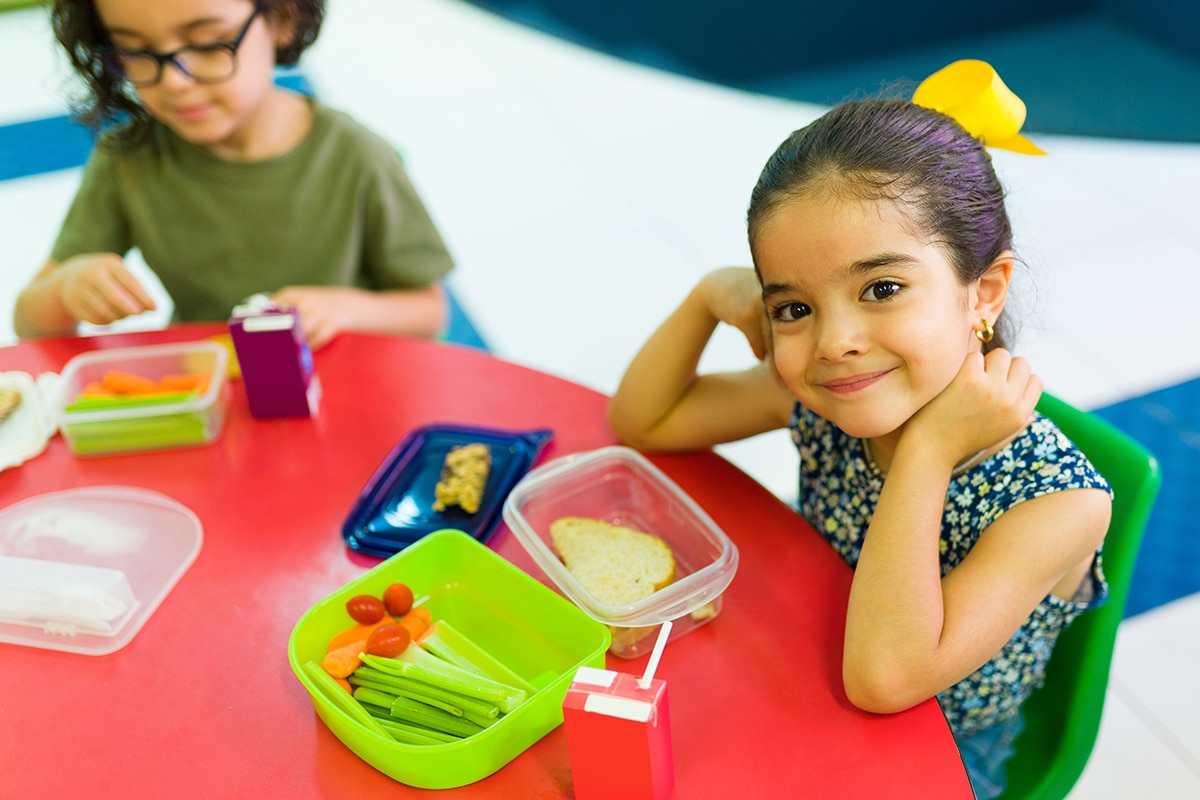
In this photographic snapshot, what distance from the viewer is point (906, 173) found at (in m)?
0.94

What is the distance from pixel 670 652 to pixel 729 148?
2746mm

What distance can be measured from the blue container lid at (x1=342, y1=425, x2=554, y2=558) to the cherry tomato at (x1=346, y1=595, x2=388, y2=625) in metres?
0.12

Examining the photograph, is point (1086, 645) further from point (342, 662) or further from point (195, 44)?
point (195, 44)

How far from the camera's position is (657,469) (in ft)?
3.59

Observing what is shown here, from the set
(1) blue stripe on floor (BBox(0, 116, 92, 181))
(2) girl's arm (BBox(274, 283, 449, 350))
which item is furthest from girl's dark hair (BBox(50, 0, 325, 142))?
(1) blue stripe on floor (BBox(0, 116, 92, 181))

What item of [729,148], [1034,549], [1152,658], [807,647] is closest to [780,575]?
[807,647]

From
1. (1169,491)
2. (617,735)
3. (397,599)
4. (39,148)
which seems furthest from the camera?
(39,148)

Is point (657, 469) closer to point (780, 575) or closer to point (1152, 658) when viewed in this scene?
point (780, 575)

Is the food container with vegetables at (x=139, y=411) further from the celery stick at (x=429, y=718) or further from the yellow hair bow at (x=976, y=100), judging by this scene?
the yellow hair bow at (x=976, y=100)

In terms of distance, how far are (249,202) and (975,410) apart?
114 centimetres

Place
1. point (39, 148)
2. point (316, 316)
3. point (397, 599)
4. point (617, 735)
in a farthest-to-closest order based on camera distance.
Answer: point (39, 148) → point (316, 316) → point (397, 599) → point (617, 735)

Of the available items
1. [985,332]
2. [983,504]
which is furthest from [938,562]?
[985,332]

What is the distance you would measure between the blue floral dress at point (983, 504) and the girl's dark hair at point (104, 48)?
953mm

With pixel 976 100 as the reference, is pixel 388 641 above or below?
below
